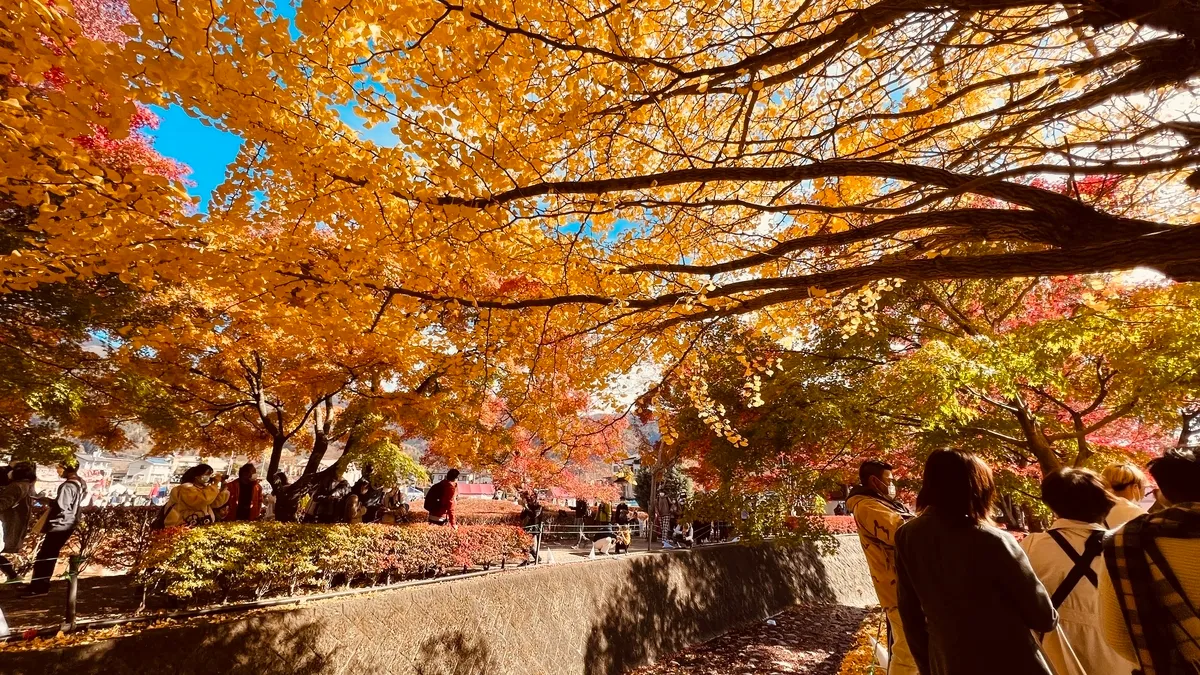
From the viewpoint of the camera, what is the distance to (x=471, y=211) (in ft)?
→ 9.35

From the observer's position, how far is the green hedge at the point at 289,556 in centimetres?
531

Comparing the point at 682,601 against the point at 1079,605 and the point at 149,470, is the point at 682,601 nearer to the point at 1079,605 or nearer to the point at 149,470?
the point at 1079,605

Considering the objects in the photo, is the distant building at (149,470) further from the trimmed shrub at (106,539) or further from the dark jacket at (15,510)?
the dark jacket at (15,510)

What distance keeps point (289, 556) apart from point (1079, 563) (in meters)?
7.56

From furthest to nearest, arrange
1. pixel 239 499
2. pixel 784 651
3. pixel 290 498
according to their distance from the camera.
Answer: pixel 290 498
pixel 239 499
pixel 784 651

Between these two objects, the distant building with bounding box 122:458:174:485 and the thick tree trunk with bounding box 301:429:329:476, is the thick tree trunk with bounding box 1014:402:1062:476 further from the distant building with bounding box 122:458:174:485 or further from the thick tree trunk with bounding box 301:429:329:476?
the distant building with bounding box 122:458:174:485

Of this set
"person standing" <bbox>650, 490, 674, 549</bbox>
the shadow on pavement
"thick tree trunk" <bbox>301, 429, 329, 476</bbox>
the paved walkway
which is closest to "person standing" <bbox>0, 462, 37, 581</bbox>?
the paved walkway

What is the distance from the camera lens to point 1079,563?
2.00 m

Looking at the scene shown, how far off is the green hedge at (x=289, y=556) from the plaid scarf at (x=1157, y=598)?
7.49 meters

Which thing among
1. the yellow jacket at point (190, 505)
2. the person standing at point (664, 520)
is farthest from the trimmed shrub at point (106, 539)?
the person standing at point (664, 520)

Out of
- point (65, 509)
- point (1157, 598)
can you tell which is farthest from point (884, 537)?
point (65, 509)

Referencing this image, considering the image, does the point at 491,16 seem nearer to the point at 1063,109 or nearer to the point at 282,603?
the point at 1063,109

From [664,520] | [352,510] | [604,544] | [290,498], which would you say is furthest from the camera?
[664,520]

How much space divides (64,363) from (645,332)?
8935 mm
